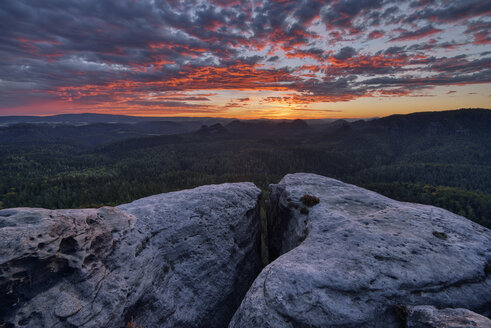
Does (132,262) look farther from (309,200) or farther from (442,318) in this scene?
(442,318)

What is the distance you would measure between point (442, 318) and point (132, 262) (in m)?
19.4

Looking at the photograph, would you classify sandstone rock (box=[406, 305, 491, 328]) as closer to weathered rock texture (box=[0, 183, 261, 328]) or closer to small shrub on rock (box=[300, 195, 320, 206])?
small shrub on rock (box=[300, 195, 320, 206])

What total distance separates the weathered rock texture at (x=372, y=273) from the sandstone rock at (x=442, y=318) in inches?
34.4

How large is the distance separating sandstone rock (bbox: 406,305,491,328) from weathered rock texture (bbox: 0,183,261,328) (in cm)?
1556

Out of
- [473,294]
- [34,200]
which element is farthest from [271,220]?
[34,200]

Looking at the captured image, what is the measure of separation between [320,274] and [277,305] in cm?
331

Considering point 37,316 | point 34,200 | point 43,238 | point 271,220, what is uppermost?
point 43,238

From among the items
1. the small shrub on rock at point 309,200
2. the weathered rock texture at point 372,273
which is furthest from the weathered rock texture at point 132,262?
the weathered rock texture at point 372,273

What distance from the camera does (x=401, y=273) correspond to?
43.0 feet

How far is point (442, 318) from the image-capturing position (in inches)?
398

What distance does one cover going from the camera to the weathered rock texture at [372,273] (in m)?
11.4

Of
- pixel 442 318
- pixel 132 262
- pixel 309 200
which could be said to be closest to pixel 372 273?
pixel 442 318

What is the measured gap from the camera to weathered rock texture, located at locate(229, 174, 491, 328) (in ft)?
37.5

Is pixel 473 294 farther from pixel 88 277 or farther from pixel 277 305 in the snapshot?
pixel 88 277
